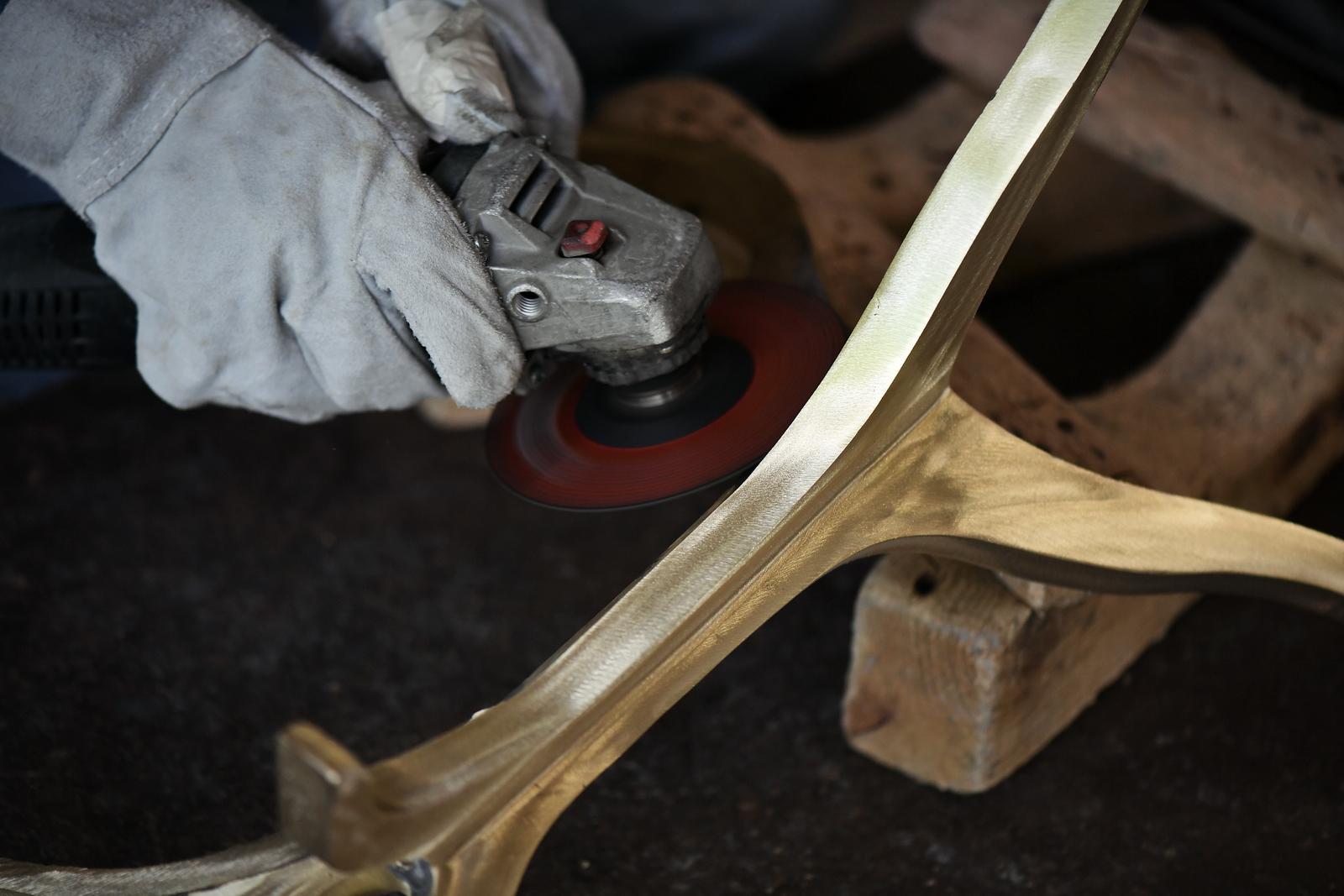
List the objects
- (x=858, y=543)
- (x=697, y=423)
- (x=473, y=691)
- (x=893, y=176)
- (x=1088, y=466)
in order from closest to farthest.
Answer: (x=858, y=543)
(x=697, y=423)
(x=1088, y=466)
(x=473, y=691)
(x=893, y=176)

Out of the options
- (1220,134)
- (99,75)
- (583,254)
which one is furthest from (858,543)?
(1220,134)

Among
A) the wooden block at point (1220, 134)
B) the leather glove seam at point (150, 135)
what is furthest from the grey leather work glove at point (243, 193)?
the wooden block at point (1220, 134)

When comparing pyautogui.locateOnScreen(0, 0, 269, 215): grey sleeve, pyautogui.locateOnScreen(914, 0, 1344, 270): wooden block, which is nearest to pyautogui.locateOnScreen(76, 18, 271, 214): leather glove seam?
pyautogui.locateOnScreen(0, 0, 269, 215): grey sleeve

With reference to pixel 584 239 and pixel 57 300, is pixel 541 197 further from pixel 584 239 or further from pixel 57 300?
pixel 57 300

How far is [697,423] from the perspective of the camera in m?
1.13

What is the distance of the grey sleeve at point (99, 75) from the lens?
1.02 m

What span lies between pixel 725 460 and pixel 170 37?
1.87ft

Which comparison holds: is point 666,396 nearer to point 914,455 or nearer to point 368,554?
point 914,455

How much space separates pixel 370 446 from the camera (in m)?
1.77

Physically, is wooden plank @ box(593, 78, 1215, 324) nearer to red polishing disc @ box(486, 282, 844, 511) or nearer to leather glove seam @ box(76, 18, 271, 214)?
red polishing disc @ box(486, 282, 844, 511)

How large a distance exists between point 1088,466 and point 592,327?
1.71 feet

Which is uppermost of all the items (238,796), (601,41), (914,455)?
(914,455)

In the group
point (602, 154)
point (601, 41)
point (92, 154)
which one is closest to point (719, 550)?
point (92, 154)

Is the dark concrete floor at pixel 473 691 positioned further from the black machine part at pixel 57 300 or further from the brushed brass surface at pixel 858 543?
the black machine part at pixel 57 300
